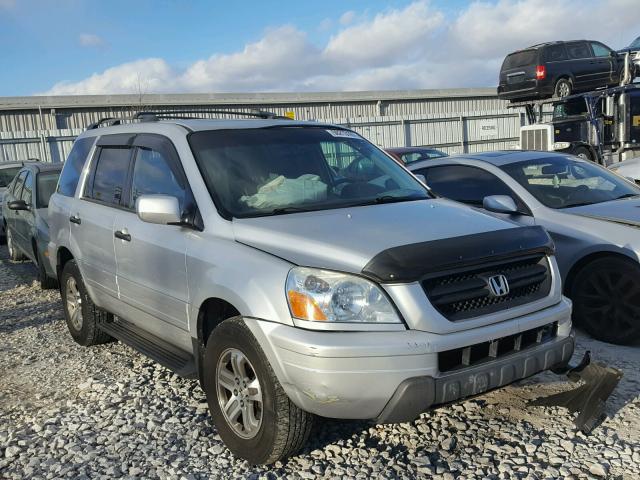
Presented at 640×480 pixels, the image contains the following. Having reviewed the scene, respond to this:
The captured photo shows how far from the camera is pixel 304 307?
2.79 metres

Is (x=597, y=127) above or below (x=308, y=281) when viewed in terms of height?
above

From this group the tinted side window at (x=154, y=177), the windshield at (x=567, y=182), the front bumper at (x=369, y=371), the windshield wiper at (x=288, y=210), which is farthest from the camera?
the windshield at (x=567, y=182)

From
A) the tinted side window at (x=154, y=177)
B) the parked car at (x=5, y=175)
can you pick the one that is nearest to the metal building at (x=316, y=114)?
the parked car at (x=5, y=175)

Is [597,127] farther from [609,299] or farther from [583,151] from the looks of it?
[609,299]

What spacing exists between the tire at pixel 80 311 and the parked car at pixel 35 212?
1.54m

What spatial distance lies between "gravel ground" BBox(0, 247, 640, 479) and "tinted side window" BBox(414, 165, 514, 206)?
1746 millimetres

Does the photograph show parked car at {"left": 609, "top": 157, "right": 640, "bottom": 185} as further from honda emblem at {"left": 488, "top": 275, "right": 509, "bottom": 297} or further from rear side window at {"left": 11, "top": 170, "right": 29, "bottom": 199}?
rear side window at {"left": 11, "top": 170, "right": 29, "bottom": 199}

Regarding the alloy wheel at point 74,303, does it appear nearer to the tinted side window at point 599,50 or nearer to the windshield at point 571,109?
the windshield at point 571,109

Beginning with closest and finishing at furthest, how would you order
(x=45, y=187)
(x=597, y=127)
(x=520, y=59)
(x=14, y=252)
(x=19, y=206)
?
(x=19, y=206) < (x=45, y=187) < (x=14, y=252) < (x=597, y=127) < (x=520, y=59)

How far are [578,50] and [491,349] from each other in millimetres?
17504

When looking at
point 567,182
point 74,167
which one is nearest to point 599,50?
point 567,182

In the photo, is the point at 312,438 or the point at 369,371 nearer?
the point at 369,371

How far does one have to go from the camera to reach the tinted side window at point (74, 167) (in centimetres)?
531

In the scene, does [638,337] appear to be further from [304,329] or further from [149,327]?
[149,327]
